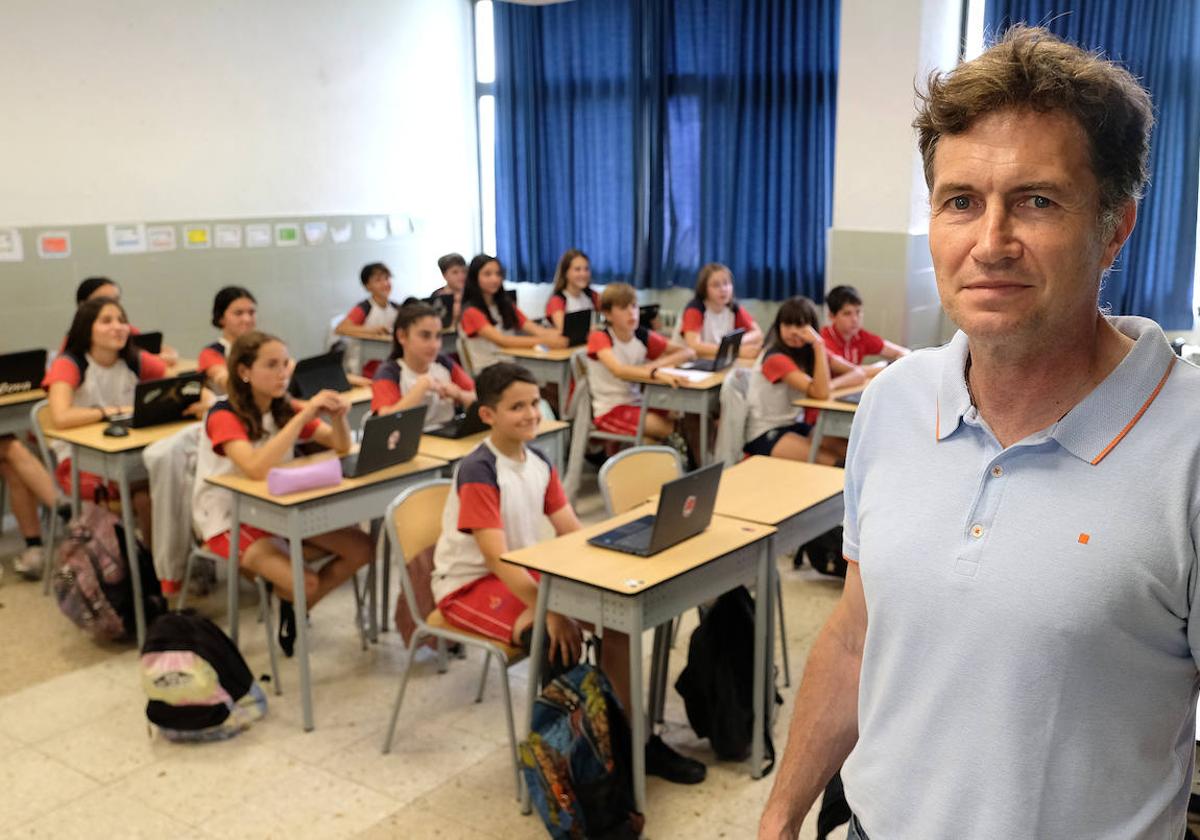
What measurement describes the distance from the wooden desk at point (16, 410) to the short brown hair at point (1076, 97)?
17.5 ft

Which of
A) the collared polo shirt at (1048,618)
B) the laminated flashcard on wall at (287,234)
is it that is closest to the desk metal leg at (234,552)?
the collared polo shirt at (1048,618)

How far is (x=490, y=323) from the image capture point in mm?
7449

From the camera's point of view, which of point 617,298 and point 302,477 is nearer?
point 302,477

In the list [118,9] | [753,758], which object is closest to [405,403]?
[753,758]

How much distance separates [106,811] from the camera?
3326 mm

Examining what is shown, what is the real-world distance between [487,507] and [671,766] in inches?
37.4

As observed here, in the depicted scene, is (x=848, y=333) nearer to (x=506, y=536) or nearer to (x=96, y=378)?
(x=506, y=536)

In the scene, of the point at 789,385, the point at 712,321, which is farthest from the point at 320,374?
the point at 712,321

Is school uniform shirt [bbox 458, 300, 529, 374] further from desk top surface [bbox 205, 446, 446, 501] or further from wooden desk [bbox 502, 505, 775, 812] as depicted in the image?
wooden desk [bbox 502, 505, 775, 812]

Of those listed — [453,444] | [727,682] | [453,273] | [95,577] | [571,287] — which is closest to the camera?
[727,682]

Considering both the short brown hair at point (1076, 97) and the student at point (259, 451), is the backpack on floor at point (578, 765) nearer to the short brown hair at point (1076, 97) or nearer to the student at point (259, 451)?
the student at point (259, 451)

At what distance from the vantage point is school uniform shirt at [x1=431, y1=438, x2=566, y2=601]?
3445 millimetres

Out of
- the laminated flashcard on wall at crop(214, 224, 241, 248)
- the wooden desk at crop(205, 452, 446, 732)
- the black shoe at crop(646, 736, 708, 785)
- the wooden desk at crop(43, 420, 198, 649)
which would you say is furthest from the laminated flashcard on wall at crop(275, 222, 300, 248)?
the black shoe at crop(646, 736, 708, 785)

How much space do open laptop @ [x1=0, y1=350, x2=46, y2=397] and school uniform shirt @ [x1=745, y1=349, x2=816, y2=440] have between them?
3442mm
